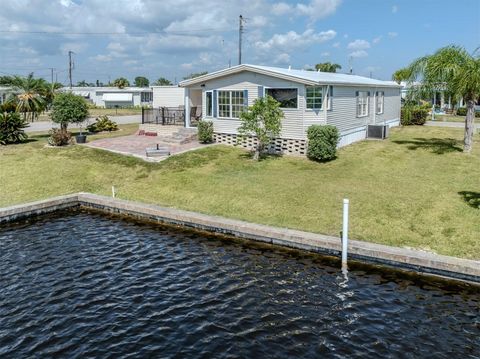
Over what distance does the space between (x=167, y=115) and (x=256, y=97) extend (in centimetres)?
895

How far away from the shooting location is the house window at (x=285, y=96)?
22.7m

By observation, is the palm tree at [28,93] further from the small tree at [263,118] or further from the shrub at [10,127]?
the small tree at [263,118]

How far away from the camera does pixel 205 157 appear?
2228 cm

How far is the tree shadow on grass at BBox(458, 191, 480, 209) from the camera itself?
46.8 feet

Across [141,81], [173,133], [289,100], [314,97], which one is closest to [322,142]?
[314,97]

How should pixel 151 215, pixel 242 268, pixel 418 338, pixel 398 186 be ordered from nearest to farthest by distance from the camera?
pixel 418 338
pixel 242 268
pixel 151 215
pixel 398 186

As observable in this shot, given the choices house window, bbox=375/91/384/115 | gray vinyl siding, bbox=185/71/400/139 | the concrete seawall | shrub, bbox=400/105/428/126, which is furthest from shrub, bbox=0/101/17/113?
shrub, bbox=400/105/428/126

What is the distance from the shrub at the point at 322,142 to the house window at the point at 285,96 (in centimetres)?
207

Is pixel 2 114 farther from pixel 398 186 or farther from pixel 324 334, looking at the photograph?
pixel 324 334

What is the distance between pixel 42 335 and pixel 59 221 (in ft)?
26.2

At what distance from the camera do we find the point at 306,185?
1719cm

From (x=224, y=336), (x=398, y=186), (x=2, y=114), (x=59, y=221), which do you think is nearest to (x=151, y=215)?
(x=59, y=221)

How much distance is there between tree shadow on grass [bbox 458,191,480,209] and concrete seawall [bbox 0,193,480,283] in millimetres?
4312

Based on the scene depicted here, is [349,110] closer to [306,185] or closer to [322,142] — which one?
[322,142]
